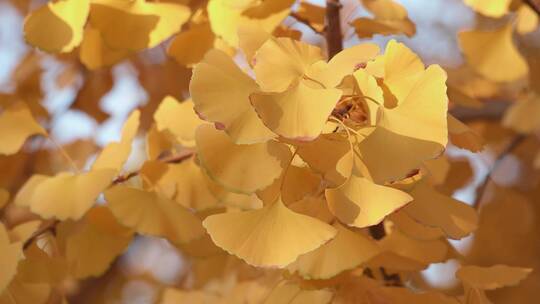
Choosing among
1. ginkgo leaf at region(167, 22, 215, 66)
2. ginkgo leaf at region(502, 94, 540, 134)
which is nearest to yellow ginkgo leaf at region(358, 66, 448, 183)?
ginkgo leaf at region(167, 22, 215, 66)

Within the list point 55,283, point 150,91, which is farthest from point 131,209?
point 150,91

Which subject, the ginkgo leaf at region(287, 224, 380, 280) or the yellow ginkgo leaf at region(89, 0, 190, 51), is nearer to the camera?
the ginkgo leaf at region(287, 224, 380, 280)

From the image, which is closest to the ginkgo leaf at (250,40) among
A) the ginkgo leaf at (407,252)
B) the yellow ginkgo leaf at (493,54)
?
the ginkgo leaf at (407,252)

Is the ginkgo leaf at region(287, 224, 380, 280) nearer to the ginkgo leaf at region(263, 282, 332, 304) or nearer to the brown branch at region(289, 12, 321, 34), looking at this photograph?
the ginkgo leaf at region(263, 282, 332, 304)

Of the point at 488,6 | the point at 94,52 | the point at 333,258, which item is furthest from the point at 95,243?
the point at 488,6

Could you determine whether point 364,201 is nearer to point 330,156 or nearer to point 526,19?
point 330,156

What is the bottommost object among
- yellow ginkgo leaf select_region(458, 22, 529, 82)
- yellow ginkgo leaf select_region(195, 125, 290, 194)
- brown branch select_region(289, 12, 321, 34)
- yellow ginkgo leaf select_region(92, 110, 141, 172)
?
yellow ginkgo leaf select_region(458, 22, 529, 82)

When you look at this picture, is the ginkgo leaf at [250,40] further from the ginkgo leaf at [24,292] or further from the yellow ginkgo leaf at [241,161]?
the ginkgo leaf at [24,292]

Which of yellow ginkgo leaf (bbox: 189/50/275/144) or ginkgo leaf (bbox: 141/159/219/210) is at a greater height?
yellow ginkgo leaf (bbox: 189/50/275/144)
